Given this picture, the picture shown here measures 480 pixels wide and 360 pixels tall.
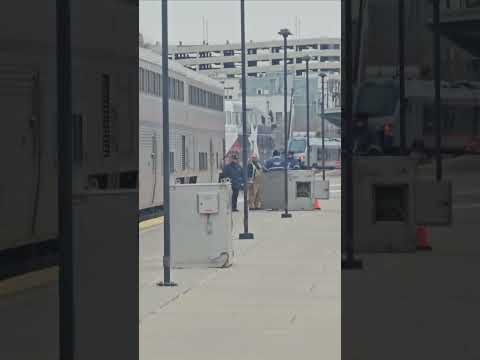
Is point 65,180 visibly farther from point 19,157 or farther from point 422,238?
point 422,238

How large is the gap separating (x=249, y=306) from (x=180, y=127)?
14.5 m

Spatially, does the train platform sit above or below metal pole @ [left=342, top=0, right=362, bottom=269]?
below

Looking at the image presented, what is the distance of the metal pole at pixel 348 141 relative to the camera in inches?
85.9

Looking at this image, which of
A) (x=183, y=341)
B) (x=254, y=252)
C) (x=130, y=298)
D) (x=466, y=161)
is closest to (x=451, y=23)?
(x=466, y=161)

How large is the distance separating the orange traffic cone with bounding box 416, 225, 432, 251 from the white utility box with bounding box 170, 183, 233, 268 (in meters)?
9.61

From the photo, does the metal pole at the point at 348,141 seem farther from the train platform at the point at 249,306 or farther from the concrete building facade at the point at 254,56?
the train platform at the point at 249,306

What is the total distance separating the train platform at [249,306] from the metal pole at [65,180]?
98.7 inches

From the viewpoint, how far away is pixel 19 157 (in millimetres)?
2166

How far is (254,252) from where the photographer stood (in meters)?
14.1

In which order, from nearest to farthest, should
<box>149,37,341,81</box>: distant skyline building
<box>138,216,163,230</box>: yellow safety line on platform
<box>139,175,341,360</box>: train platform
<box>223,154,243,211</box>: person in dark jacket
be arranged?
<box>139,175,341,360</box>: train platform, <box>138,216,163,230</box>: yellow safety line on platform, <box>223,154,243,211</box>: person in dark jacket, <box>149,37,341,81</box>: distant skyline building

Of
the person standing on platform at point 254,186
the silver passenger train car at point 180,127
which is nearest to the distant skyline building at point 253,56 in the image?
the silver passenger train car at point 180,127

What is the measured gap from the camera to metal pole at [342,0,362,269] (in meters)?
2.18

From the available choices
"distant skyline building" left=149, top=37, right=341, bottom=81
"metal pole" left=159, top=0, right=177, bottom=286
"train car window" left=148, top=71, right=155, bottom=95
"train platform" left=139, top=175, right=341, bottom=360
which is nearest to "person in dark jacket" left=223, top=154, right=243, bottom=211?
"distant skyline building" left=149, top=37, right=341, bottom=81

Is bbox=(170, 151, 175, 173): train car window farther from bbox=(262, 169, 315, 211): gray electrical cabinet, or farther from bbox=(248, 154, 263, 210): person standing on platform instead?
bbox=(262, 169, 315, 211): gray electrical cabinet
